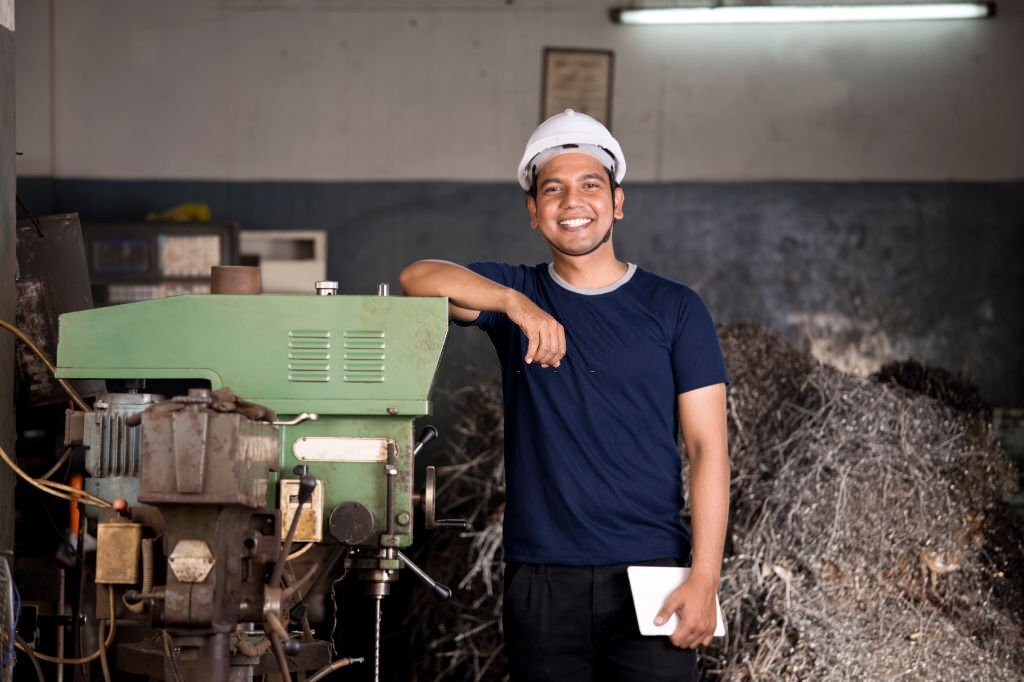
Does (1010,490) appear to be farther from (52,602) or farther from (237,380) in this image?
(52,602)

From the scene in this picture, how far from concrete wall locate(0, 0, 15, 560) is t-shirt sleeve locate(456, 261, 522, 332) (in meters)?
1.09

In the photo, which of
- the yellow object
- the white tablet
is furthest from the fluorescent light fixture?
the white tablet

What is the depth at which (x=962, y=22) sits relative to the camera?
16.6 ft

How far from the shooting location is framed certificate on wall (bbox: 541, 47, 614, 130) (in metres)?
5.18

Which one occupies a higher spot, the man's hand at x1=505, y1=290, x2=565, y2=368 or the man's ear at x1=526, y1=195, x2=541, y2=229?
the man's ear at x1=526, y1=195, x2=541, y2=229

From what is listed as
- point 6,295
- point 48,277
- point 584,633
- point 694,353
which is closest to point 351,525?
point 584,633

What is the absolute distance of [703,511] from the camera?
6.68ft

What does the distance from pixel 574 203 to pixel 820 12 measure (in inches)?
131

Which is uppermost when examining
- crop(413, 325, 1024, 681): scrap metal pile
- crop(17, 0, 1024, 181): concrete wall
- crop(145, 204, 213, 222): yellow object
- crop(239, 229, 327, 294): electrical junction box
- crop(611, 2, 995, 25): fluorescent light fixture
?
crop(611, 2, 995, 25): fluorescent light fixture

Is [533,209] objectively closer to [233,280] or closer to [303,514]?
[233,280]

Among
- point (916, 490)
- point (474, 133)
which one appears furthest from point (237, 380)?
point (474, 133)

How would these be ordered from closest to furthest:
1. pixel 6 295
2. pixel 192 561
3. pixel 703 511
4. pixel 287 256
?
pixel 192 561, pixel 703 511, pixel 6 295, pixel 287 256

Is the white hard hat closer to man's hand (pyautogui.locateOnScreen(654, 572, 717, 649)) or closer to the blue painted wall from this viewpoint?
man's hand (pyautogui.locateOnScreen(654, 572, 717, 649))

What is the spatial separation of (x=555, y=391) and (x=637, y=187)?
3.26 m
